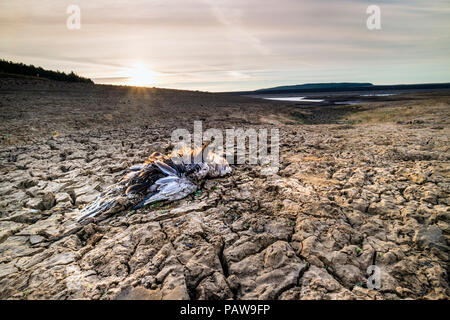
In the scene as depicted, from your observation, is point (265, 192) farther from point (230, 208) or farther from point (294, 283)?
point (294, 283)

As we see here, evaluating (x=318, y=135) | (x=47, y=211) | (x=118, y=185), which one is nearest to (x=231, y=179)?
(x=118, y=185)

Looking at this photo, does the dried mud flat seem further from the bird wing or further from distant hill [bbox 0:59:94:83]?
distant hill [bbox 0:59:94:83]

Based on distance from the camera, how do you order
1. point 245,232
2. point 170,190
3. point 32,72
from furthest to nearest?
point 32,72
point 170,190
point 245,232

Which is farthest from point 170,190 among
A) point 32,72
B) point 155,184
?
point 32,72

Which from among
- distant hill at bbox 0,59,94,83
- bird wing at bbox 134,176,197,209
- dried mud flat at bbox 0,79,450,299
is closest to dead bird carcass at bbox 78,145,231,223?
bird wing at bbox 134,176,197,209

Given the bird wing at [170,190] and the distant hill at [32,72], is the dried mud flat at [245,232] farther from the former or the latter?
the distant hill at [32,72]

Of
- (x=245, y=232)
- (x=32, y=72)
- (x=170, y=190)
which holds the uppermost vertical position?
(x=32, y=72)

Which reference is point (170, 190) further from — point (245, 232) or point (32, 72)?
point (32, 72)
